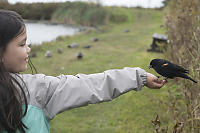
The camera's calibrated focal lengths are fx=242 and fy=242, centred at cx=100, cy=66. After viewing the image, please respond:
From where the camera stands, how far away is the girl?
1475mm

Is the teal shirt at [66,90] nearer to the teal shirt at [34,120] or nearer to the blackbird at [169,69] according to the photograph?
the teal shirt at [34,120]

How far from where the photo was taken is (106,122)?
180 inches

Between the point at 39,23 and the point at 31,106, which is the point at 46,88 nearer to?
the point at 31,106

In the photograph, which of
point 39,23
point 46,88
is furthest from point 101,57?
point 39,23

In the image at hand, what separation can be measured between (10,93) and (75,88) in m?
0.42

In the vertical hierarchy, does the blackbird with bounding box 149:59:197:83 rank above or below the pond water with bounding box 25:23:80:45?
above

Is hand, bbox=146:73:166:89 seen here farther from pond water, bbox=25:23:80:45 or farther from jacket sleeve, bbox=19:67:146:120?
pond water, bbox=25:23:80:45

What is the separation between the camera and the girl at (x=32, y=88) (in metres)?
1.47

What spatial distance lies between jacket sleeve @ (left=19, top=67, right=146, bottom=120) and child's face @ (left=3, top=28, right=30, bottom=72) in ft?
0.30

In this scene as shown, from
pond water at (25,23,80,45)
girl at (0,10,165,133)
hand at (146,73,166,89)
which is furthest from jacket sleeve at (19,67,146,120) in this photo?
pond water at (25,23,80,45)

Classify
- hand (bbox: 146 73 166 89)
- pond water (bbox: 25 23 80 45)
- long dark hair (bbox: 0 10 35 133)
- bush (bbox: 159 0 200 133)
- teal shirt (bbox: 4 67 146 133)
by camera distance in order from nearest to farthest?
long dark hair (bbox: 0 10 35 133)
teal shirt (bbox: 4 67 146 133)
hand (bbox: 146 73 166 89)
bush (bbox: 159 0 200 133)
pond water (bbox: 25 23 80 45)

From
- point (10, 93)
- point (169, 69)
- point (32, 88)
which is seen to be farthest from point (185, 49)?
point (10, 93)

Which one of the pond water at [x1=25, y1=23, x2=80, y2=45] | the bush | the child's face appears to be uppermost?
the child's face

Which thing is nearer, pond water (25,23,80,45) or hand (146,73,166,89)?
hand (146,73,166,89)
